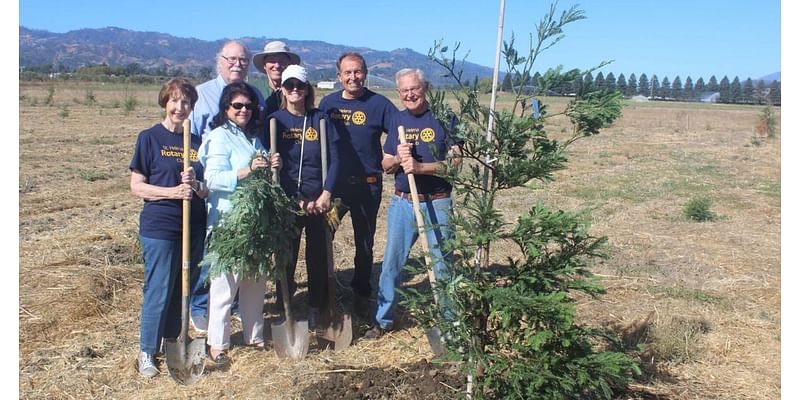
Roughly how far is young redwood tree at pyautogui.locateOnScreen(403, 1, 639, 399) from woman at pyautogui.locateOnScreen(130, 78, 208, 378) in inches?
77.6

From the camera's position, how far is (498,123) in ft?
12.2

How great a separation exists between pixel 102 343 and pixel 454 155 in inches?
145

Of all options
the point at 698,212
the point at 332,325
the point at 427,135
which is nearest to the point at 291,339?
the point at 332,325

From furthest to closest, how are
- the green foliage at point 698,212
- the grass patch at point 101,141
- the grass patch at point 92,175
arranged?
1. the grass patch at point 101,141
2. the grass patch at point 92,175
3. the green foliage at point 698,212

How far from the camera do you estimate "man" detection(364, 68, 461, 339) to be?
15.3ft

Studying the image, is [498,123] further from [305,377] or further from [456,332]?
[305,377]

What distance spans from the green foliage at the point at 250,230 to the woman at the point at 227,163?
0.10 metres

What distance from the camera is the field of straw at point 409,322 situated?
4.68 m

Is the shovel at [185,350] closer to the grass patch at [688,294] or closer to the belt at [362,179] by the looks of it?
the belt at [362,179]

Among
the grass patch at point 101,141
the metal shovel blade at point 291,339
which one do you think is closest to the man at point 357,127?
the metal shovel blade at point 291,339

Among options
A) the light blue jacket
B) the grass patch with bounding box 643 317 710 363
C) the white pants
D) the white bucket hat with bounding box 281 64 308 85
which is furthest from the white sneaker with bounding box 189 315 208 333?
the grass patch with bounding box 643 317 710 363

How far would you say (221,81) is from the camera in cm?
550

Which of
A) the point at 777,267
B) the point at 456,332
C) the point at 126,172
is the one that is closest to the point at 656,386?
the point at 456,332

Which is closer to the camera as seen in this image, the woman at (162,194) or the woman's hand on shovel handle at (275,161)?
the woman at (162,194)
